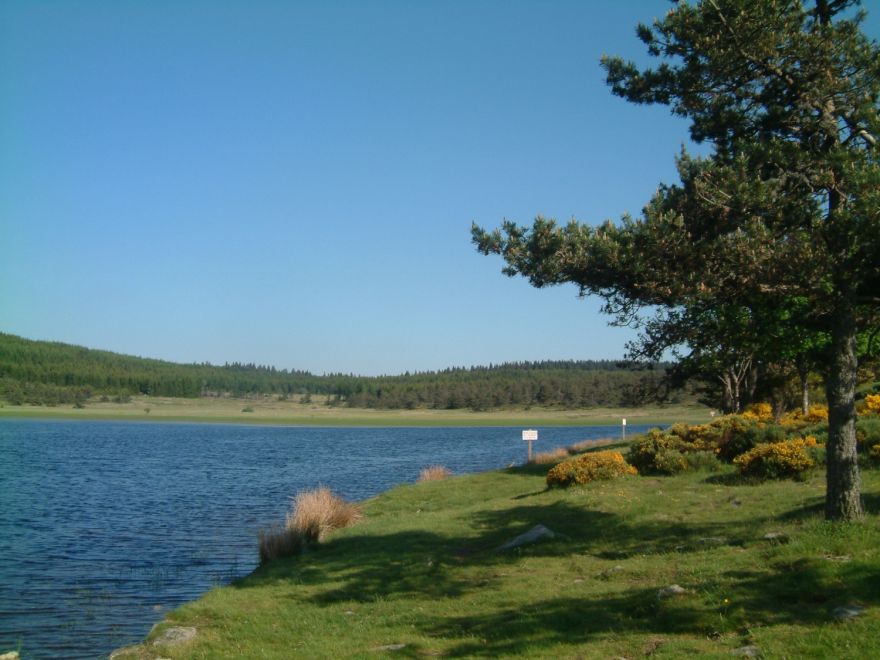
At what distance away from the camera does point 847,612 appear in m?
8.46

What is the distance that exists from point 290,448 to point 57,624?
176 ft

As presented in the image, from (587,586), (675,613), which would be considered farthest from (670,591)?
(587,586)

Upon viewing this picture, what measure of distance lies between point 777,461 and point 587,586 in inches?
356

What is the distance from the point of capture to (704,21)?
1160 cm

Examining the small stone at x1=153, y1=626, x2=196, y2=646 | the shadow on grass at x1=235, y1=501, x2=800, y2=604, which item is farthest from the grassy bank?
the small stone at x1=153, y1=626, x2=196, y2=646

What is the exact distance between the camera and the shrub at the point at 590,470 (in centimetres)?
2178

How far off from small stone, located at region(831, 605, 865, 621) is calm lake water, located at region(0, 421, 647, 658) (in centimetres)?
1129

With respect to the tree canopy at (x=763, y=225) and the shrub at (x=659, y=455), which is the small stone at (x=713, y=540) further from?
the shrub at (x=659, y=455)

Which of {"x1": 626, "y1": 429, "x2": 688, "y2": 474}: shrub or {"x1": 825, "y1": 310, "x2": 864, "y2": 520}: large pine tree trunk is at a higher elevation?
{"x1": 825, "y1": 310, "x2": 864, "y2": 520}: large pine tree trunk

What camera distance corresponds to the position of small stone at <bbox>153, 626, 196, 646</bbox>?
38.6ft

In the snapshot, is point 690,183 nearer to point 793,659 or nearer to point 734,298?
point 734,298

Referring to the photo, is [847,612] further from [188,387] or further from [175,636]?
[188,387]

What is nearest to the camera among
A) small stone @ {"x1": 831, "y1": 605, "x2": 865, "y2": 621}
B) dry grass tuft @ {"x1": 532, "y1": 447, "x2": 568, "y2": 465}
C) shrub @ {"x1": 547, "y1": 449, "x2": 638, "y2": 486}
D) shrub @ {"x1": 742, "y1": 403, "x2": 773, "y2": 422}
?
small stone @ {"x1": 831, "y1": 605, "x2": 865, "y2": 621}

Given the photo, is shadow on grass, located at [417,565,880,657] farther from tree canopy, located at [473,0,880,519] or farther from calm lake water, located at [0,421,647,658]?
calm lake water, located at [0,421,647,658]
